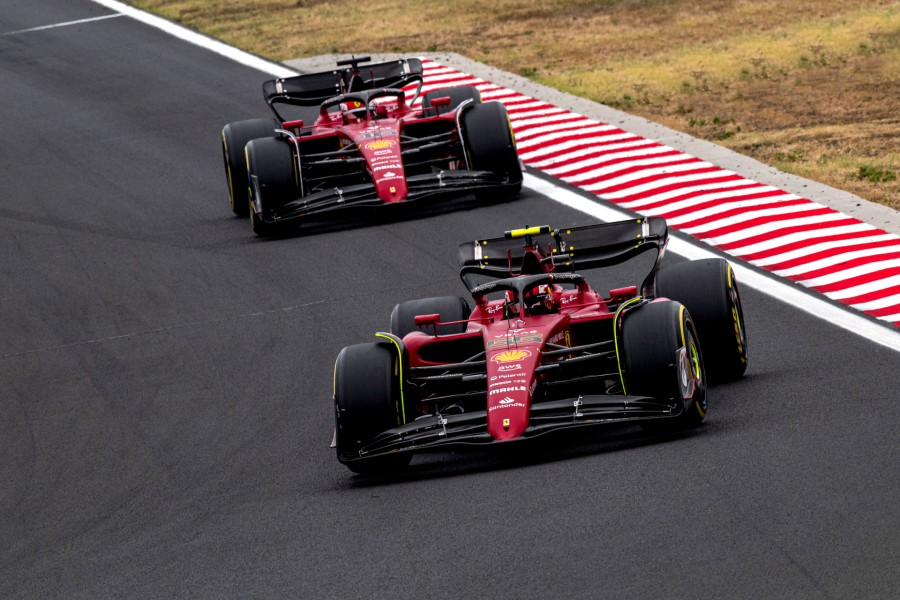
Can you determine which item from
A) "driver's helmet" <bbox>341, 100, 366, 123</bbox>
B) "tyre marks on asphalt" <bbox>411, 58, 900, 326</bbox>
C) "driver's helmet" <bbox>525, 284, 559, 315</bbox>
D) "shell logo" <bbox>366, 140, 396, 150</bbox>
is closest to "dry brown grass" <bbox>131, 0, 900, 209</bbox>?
"tyre marks on asphalt" <bbox>411, 58, 900, 326</bbox>

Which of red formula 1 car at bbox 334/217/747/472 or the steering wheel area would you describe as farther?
the steering wheel area

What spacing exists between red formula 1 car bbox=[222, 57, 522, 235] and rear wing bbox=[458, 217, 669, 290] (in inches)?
230

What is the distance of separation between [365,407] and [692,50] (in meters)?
18.0

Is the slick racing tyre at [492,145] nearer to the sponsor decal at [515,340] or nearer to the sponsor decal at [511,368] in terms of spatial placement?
the sponsor decal at [515,340]

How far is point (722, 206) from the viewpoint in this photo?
16688mm

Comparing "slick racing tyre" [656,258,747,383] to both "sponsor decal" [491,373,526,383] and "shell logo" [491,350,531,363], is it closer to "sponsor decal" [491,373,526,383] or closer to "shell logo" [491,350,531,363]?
"shell logo" [491,350,531,363]

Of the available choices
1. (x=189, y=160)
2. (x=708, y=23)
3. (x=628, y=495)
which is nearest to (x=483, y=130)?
(x=189, y=160)

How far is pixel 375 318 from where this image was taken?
1423 cm

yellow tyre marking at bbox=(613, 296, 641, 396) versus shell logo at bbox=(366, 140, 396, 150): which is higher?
yellow tyre marking at bbox=(613, 296, 641, 396)

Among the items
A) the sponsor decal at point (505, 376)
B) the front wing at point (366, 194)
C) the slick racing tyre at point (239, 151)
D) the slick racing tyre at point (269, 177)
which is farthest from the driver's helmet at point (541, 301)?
the slick racing tyre at point (239, 151)

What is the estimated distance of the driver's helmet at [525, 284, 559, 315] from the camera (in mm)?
10719

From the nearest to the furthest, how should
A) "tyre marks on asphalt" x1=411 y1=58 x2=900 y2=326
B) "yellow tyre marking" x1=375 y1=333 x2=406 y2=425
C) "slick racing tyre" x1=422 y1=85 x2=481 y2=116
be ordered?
"yellow tyre marking" x1=375 y1=333 x2=406 y2=425 < "tyre marks on asphalt" x1=411 y1=58 x2=900 y2=326 < "slick racing tyre" x1=422 y1=85 x2=481 y2=116

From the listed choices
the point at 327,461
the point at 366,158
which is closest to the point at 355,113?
the point at 366,158

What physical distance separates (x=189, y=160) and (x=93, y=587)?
13797 millimetres
